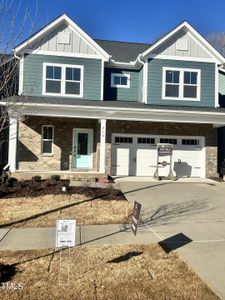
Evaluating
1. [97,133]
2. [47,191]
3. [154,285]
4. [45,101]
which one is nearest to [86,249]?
[154,285]

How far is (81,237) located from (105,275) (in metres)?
2.19

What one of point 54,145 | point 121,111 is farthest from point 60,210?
point 54,145

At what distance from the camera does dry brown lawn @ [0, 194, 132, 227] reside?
9.03 m

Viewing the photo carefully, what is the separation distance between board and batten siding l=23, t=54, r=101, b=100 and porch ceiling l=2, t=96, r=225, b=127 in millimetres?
782

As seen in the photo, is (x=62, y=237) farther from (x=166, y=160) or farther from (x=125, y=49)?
(x=125, y=49)

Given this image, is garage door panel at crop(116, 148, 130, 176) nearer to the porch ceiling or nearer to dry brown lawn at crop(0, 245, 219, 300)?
the porch ceiling

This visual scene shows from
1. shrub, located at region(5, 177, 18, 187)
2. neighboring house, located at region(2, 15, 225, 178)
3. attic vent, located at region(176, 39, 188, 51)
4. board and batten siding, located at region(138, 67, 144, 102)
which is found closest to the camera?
shrub, located at region(5, 177, 18, 187)

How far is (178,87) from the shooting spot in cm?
1873

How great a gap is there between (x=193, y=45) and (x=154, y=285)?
53.3 ft

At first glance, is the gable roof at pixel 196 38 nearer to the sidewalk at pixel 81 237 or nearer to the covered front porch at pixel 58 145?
the covered front porch at pixel 58 145

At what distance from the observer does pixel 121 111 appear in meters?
16.7

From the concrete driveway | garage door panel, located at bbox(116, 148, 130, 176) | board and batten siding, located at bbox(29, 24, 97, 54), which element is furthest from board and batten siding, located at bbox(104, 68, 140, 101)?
the concrete driveway

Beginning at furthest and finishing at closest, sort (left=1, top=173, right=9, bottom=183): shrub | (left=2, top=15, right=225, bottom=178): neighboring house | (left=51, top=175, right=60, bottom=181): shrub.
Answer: (left=2, top=15, right=225, bottom=178): neighboring house
(left=51, top=175, right=60, bottom=181): shrub
(left=1, top=173, right=9, bottom=183): shrub

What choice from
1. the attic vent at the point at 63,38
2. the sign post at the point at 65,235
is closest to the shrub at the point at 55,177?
the attic vent at the point at 63,38
